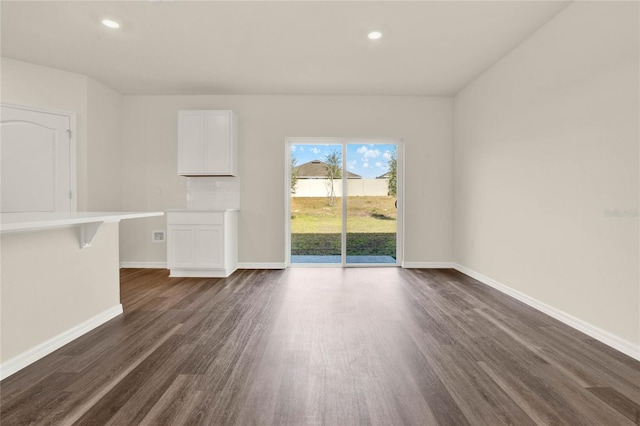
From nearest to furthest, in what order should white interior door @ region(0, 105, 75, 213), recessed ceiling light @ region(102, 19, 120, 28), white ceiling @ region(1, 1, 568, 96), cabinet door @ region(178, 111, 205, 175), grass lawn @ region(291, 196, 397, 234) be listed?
white ceiling @ region(1, 1, 568, 96), recessed ceiling light @ region(102, 19, 120, 28), white interior door @ region(0, 105, 75, 213), cabinet door @ region(178, 111, 205, 175), grass lawn @ region(291, 196, 397, 234)

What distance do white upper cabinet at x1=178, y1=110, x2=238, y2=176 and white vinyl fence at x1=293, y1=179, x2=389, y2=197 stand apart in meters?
1.20

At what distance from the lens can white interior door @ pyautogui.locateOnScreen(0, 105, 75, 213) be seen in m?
3.71

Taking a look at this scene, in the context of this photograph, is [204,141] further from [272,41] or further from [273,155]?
[272,41]

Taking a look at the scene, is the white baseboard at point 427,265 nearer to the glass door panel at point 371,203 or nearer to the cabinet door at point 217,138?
the glass door panel at point 371,203

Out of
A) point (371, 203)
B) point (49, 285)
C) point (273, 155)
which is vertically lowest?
point (49, 285)

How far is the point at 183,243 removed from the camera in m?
4.23

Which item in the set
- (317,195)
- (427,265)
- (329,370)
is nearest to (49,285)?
(329,370)

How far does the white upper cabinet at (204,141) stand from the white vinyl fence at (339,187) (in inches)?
47.1

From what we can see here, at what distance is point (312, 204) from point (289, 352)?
3.08 m

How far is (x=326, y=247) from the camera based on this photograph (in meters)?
5.00

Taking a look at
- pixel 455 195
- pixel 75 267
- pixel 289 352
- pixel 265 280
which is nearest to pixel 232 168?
pixel 265 280

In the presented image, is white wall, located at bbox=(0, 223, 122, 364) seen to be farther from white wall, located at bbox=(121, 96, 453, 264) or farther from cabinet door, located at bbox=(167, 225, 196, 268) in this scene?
white wall, located at bbox=(121, 96, 453, 264)

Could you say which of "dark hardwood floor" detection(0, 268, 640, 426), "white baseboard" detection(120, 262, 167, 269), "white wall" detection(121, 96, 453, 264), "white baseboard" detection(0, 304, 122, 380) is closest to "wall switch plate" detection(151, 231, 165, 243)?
"white wall" detection(121, 96, 453, 264)

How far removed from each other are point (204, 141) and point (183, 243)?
1461 millimetres
